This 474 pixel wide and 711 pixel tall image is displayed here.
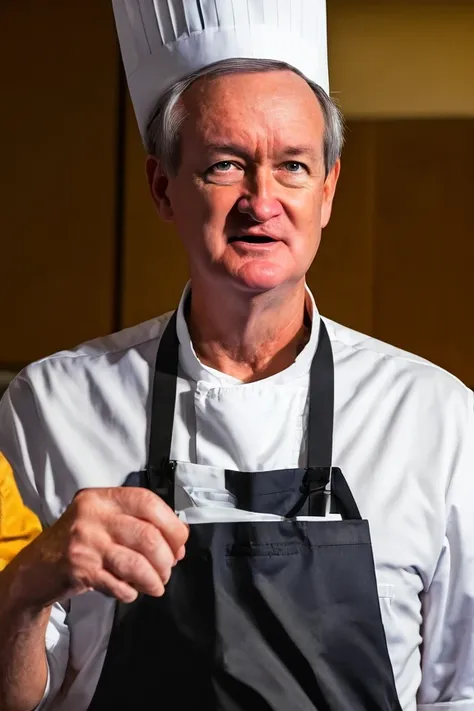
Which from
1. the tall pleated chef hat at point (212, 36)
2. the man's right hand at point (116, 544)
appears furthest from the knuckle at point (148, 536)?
the tall pleated chef hat at point (212, 36)

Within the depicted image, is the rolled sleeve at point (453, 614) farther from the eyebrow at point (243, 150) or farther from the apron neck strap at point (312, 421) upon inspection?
the eyebrow at point (243, 150)

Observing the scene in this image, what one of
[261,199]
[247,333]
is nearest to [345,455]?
[247,333]

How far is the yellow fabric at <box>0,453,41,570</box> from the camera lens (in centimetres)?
98

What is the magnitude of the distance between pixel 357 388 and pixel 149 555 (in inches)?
19.6

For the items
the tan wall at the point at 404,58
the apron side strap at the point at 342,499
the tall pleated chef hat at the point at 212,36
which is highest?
the tan wall at the point at 404,58

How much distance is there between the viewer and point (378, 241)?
1.82m

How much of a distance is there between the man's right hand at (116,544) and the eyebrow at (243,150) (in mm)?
452

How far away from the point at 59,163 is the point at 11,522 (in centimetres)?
98

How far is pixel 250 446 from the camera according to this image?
1.17 metres

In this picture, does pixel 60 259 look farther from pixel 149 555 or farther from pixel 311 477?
pixel 149 555

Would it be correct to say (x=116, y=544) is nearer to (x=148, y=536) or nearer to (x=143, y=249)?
(x=148, y=536)

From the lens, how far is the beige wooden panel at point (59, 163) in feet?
5.98

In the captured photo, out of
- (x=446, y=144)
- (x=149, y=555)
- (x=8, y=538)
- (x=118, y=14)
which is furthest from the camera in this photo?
A: (x=446, y=144)

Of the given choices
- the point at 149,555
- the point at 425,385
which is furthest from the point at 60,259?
the point at 149,555
